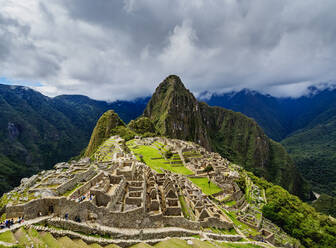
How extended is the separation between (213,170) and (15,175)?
186 metres

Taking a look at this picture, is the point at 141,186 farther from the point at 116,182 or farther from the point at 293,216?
the point at 293,216

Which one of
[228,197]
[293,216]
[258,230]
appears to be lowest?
[293,216]

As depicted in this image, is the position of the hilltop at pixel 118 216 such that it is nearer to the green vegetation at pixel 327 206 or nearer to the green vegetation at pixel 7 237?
the green vegetation at pixel 7 237

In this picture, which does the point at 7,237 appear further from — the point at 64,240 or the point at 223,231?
the point at 223,231

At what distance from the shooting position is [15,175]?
155125 millimetres

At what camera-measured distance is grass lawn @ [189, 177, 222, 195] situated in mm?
43237

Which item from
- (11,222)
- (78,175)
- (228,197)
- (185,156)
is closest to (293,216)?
(228,197)

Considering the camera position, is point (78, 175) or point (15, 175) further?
point (15, 175)

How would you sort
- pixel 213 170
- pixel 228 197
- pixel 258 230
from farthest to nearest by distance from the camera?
1. pixel 213 170
2. pixel 228 197
3. pixel 258 230

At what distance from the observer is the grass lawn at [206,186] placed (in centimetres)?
4324

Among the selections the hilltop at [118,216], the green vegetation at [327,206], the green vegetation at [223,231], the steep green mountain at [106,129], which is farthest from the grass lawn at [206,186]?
the steep green mountain at [106,129]

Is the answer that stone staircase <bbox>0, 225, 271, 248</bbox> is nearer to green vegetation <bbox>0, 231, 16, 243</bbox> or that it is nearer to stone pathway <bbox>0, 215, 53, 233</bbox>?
green vegetation <bbox>0, 231, 16, 243</bbox>

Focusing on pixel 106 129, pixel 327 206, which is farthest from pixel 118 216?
pixel 106 129

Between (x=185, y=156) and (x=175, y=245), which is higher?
(x=185, y=156)
